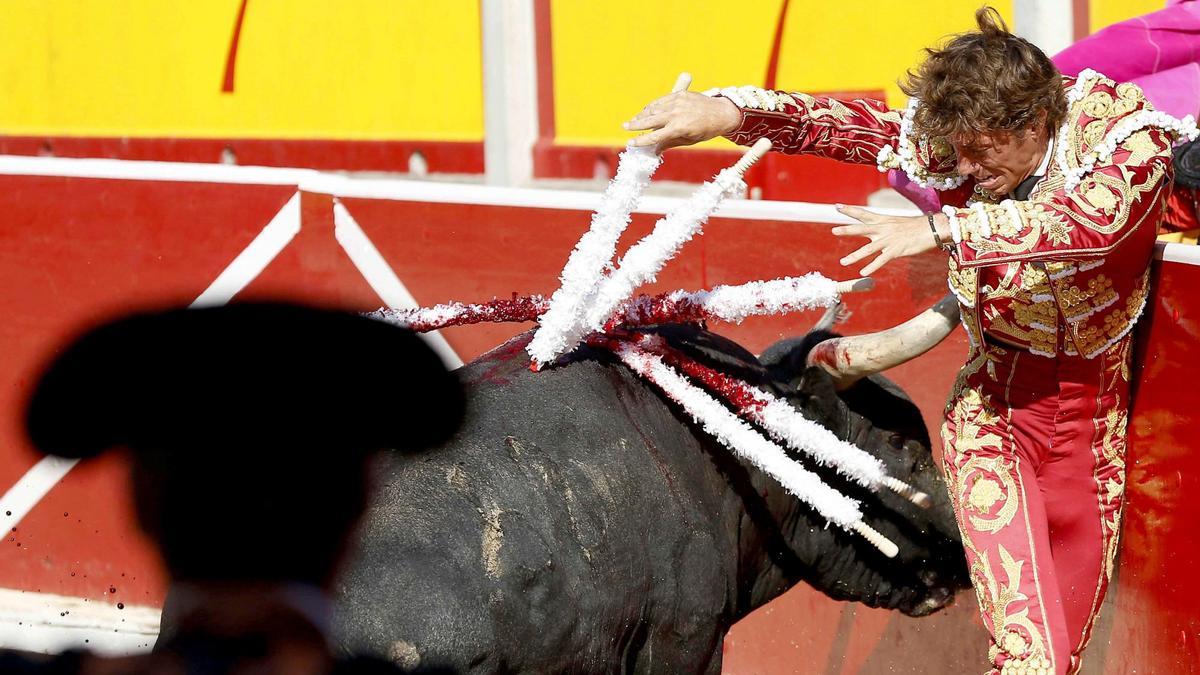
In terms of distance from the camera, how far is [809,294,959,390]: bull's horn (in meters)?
3.13

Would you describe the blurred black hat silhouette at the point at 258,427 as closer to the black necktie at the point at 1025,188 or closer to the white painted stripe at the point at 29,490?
the black necktie at the point at 1025,188

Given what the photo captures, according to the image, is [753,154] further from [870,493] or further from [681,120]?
[870,493]

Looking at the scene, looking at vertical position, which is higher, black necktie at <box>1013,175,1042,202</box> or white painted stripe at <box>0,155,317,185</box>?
black necktie at <box>1013,175,1042,202</box>

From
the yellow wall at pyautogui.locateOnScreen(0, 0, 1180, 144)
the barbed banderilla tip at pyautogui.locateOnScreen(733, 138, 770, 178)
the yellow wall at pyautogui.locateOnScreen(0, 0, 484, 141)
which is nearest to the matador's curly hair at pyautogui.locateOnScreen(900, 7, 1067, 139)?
the barbed banderilla tip at pyautogui.locateOnScreen(733, 138, 770, 178)

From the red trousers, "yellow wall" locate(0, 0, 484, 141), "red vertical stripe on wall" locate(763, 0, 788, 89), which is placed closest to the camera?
the red trousers

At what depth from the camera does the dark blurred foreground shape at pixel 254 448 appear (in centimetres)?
231

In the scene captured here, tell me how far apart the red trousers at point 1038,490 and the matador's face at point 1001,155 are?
1.33 ft

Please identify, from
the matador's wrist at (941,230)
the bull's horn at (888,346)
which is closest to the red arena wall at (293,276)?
the bull's horn at (888,346)

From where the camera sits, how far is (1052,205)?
2.52 m

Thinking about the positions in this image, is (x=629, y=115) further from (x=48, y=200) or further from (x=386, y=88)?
(x=48, y=200)

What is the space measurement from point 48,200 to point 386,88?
9.26ft

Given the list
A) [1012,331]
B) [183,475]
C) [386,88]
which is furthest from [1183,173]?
[386,88]

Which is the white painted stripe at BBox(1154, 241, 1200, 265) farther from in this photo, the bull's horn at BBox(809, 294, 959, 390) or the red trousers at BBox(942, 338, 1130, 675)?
the bull's horn at BBox(809, 294, 959, 390)

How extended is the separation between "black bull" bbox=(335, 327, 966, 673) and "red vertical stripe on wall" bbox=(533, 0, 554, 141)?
4017 mm
